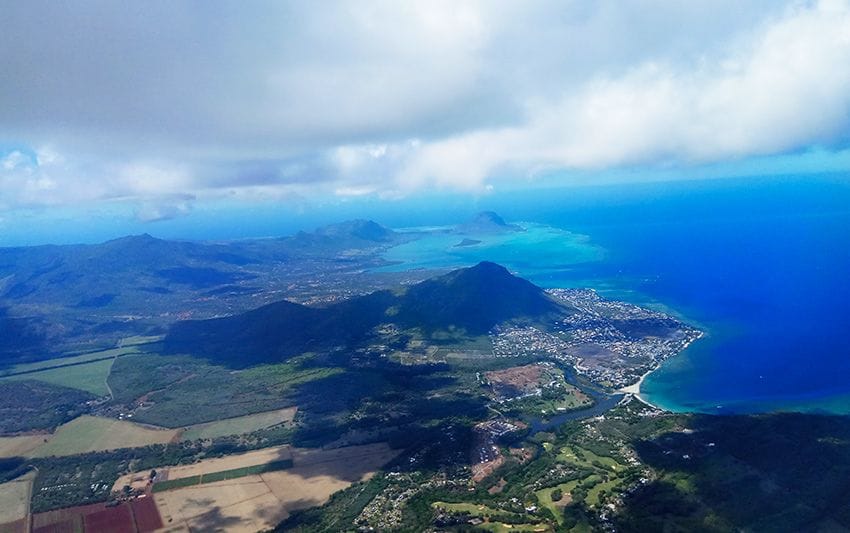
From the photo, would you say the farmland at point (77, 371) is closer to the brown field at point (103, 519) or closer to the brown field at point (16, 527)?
the brown field at point (16, 527)

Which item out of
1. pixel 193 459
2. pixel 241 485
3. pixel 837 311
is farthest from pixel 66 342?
pixel 837 311

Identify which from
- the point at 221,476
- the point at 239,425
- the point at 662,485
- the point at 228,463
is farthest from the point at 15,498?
the point at 662,485

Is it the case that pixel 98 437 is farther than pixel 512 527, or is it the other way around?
pixel 98 437

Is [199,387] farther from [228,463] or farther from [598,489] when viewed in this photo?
[598,489]

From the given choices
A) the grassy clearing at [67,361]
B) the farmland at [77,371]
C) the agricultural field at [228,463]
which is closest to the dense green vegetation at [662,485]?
the agricultural field at [228,463]

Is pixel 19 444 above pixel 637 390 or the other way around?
the other way around

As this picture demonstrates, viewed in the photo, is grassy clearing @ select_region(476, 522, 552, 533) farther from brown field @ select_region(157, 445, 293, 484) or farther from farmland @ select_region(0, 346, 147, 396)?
farmland @ select_region(0, 346, 147, 396)
